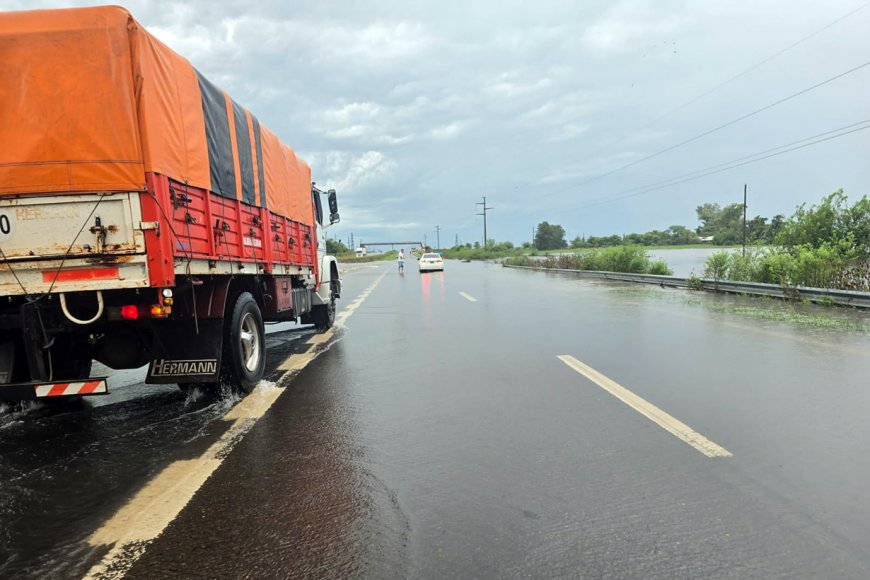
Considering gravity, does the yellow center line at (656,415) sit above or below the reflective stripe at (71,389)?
below

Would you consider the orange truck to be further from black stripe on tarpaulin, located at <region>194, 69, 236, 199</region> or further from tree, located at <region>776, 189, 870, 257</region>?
tree, located at <region>776, 189, 870, 257</region>

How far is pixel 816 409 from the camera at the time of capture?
515 centimetres

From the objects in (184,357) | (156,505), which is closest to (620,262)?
(184,357)

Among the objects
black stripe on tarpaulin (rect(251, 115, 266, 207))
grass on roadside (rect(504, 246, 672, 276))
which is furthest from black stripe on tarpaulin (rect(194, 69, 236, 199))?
grass on roadside (rect(504, 246, 672, 276))

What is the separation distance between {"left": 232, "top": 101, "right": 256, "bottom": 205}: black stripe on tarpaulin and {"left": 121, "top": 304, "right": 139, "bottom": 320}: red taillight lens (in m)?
2.47

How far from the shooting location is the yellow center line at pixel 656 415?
423cm

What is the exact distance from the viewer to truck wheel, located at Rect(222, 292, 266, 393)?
19.7 feet

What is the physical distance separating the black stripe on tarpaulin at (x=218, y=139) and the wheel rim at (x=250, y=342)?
1.51 meters

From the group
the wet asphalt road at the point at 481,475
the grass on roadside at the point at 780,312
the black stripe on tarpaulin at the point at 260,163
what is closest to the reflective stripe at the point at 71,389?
the wet asphalt road at the point at 481,475

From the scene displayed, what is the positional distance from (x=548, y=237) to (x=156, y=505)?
390ft

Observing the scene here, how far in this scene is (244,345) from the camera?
21.7 feet

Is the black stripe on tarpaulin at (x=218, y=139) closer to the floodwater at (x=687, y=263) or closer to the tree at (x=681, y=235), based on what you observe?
the floodwater at (x=687, y=263)

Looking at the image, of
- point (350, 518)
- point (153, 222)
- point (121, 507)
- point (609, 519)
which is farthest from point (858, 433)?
point (153, 222)

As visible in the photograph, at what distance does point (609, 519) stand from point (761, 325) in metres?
9.04
